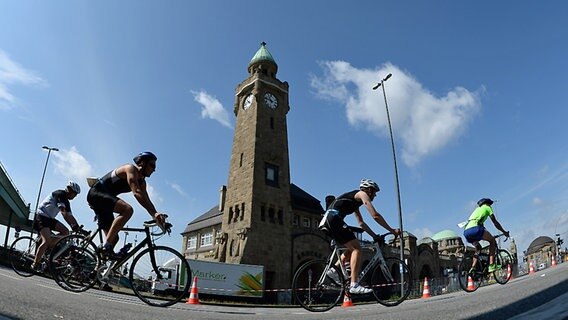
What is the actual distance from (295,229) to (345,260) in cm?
3431

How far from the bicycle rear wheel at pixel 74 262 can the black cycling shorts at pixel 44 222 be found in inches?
117

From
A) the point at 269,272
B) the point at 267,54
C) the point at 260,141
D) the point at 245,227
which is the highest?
the point at 267,54

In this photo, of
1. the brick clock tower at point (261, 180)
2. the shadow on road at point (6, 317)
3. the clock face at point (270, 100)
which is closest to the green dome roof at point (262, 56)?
the brick clock tower at point (261, 180)

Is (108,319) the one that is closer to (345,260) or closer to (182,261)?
(182,261)

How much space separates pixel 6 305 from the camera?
435 centimetres

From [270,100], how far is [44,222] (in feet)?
122

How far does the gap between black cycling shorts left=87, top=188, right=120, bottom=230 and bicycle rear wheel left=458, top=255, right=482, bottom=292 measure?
8.84 metres

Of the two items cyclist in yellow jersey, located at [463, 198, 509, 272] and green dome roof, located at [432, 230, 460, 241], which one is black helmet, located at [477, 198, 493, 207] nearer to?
cyclist in yellow jersey, located at [463, 198, 509, 272]

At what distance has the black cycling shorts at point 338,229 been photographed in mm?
6574

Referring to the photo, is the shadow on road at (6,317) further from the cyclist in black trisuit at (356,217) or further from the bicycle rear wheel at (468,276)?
the bicycle rear wheel at (468,276)

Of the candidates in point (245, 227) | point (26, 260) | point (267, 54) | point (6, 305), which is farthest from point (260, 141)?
point (6, 305)

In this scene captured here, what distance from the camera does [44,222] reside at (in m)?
9.02

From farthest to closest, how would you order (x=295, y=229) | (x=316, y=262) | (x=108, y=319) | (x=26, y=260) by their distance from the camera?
(x=295, y=229)
(x=26, y=260)
(x=316, y=262)
(x=108, y=319)

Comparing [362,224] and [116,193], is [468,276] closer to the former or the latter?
[362,224]
